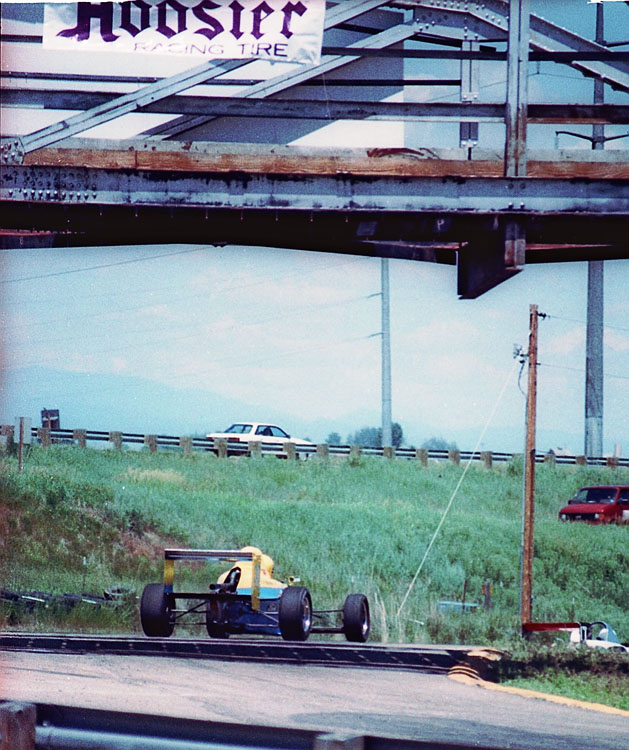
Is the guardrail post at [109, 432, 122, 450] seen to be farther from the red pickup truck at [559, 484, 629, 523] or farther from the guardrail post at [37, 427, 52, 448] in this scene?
the red pickup truck at [559, 484, 629, 523]

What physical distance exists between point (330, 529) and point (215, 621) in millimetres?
1214

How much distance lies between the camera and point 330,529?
7.61m

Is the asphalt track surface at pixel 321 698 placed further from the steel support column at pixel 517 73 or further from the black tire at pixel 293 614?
the steel support column at pixel 517 73

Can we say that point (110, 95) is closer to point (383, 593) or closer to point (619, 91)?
point (619, 91)

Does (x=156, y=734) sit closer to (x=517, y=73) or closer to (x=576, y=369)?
(x=517, y=73)

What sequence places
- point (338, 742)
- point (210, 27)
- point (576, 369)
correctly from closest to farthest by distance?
1. point (338, 742)
2. point (210, 27)
3. point (576, 369)

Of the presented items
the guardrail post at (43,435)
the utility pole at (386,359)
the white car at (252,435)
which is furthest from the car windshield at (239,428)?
the guardrail post at (43,435)

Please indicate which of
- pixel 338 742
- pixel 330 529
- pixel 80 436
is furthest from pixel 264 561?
pixel 338 742

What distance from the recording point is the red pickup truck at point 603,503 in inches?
287

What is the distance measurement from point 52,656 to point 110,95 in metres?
3.87

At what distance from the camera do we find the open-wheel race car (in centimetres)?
677

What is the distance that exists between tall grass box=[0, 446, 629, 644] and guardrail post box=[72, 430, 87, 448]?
10 cm

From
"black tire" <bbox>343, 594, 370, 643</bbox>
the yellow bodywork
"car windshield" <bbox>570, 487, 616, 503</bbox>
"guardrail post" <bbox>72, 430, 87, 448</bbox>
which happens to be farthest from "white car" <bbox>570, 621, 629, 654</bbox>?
"guardrail post" <bbox>72, 430, 87, 448</bbox>

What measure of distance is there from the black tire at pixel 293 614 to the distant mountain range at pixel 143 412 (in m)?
1.25
